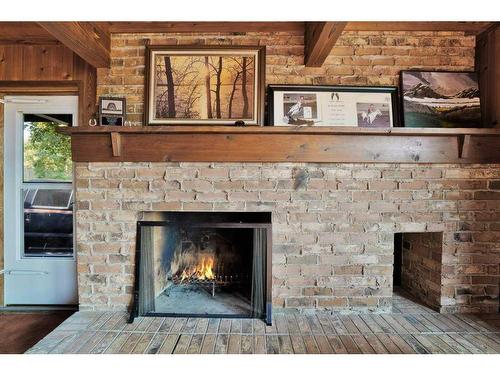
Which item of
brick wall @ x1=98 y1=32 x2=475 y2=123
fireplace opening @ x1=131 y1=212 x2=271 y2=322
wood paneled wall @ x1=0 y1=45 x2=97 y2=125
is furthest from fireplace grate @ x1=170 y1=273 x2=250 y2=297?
wood paneled wall @ x1=0 y1=45 x2=97 y2=125

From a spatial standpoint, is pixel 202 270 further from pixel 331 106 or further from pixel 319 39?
pixel 319 39

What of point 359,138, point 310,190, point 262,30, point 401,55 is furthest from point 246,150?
point 401,55

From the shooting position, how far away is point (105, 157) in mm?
2119

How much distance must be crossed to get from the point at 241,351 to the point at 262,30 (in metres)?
2.25

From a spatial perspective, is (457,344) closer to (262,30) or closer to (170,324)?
(170,324)

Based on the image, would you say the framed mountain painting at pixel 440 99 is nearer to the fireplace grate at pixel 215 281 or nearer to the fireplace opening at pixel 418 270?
the fireplace opening at pixel 418 270

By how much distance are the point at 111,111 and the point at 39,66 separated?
873mm

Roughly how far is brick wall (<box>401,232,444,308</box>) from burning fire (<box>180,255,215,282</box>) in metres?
1.74

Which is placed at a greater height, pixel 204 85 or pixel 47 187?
pixel 204 85

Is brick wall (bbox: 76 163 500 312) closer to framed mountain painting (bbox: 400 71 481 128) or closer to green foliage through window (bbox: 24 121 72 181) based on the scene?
framed mountain painting (bbox: 400 71 481 128)

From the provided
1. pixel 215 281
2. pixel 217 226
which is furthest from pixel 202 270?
pixel 217 226

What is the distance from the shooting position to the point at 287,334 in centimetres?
188

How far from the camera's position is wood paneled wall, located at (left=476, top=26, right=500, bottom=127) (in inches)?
85.7

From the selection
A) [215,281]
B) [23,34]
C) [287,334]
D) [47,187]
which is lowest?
[287,334]
